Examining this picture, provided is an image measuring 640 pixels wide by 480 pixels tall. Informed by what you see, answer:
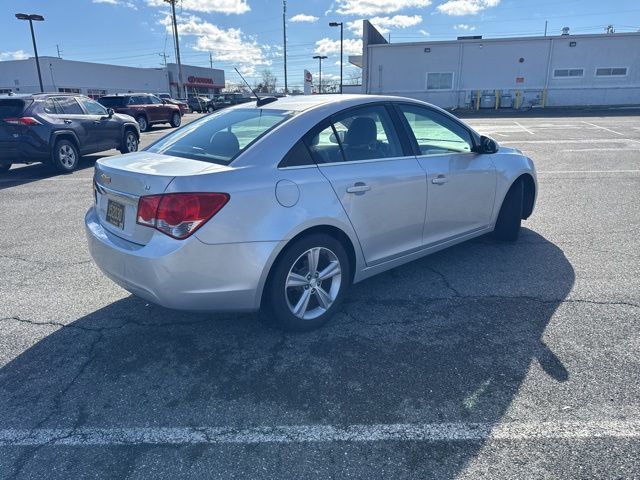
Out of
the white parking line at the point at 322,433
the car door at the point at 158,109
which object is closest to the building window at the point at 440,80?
the car door at the point at 158,109

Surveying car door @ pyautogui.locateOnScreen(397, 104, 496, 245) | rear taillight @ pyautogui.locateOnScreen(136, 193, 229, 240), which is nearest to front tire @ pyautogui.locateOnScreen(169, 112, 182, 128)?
car door @ pyautogui.locateOnScreen(397, 104, 496, 245)

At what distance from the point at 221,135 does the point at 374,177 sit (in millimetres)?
1205

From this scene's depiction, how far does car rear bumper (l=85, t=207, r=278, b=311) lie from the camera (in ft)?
9.13

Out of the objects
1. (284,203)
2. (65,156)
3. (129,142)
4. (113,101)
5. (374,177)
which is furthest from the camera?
(113,101)

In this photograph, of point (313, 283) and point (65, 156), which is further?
point (65, 156)

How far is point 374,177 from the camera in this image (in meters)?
3.51

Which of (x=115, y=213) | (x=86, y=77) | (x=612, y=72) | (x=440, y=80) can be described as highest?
(x=86, y=77)

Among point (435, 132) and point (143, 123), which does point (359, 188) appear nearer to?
point (435, 132)

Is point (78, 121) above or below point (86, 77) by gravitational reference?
below

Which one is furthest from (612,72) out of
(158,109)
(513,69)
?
(158,109)

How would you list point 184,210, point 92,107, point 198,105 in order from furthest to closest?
point 198,105 → point 92,107 → point 184,210

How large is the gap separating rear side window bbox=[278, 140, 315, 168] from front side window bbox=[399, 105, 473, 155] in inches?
47.5

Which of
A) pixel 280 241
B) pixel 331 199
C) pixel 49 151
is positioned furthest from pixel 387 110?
pixel 49 151

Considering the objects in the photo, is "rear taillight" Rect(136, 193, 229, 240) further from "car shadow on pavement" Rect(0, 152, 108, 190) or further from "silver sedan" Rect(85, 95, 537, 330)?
"car shadow on pavement" Rect(0, 152, 108, 190)
